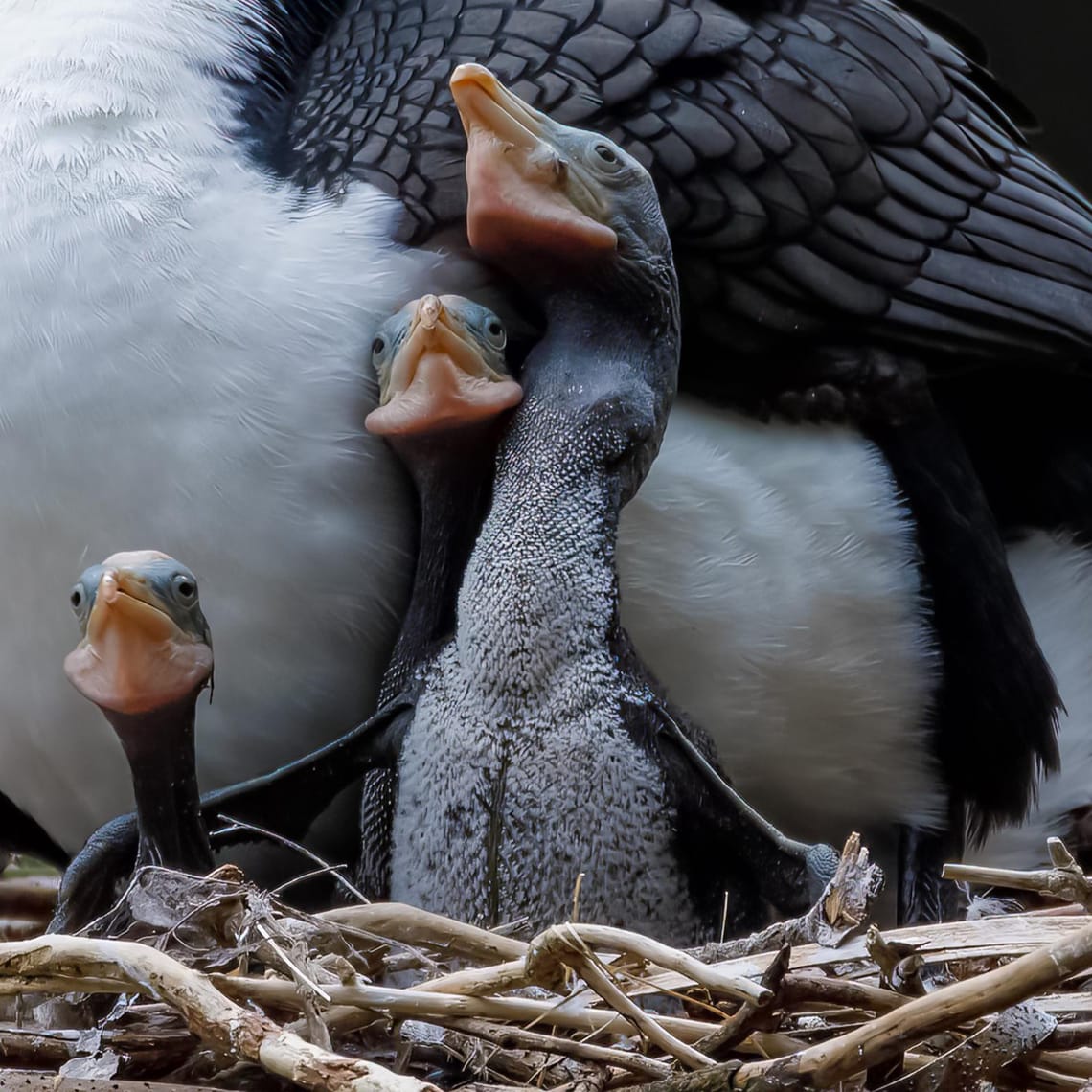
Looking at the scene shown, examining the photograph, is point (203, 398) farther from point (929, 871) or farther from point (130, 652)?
point (929, 871)

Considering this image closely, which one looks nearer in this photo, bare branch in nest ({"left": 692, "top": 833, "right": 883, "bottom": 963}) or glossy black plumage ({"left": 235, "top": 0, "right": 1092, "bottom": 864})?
bare branch in nest ({"left": 692, "top": 833, "right": 883, "bottom": 963})

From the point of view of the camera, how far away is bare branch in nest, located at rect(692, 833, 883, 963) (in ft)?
4.24

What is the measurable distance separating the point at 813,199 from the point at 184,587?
760 millimetres

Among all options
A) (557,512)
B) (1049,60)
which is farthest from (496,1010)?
(1049,60)

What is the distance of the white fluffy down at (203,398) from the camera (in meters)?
1.80

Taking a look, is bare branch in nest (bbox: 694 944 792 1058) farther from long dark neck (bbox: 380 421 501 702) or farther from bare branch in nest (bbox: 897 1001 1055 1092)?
long dark neck (bbox: 380 421 501 702)

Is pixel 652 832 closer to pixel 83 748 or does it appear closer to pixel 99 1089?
pixel 99 1089

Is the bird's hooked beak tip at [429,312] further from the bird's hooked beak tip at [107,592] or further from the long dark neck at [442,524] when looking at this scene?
the bird's hooked beak tip at [107,592]

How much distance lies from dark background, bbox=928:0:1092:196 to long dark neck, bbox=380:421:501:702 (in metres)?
1.93

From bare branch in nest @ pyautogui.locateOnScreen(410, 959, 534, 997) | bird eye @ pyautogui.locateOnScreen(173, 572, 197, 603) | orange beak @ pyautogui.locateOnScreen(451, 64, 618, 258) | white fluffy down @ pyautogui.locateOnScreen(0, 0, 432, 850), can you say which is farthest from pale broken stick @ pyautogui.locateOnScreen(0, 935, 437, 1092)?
orange beak @ pyautogui.locateOnScreen(451, 64, 618, 258)

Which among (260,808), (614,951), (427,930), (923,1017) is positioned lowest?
(260,808)

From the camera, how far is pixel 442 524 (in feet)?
5.76

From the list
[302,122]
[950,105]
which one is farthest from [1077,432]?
[302,122]

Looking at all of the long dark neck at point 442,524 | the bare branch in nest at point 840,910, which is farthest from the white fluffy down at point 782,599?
the bare branch in nest at point 840,910
